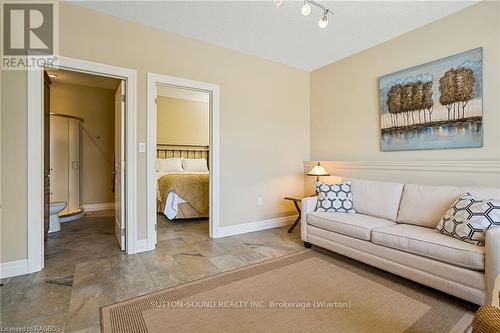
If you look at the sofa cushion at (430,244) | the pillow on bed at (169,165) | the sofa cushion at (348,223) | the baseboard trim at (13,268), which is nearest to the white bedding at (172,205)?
the pillow on bed at (169,165)

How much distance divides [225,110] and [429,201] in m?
2.71

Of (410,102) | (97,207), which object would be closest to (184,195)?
(97,207)

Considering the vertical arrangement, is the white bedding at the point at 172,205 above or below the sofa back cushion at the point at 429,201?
below

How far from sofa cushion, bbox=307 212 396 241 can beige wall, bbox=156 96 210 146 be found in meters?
4.41

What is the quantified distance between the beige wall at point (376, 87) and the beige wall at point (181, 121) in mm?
3465

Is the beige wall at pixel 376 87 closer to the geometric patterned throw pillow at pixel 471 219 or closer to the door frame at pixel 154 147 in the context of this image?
the geometric patterned throw pillow at pixel 471 219

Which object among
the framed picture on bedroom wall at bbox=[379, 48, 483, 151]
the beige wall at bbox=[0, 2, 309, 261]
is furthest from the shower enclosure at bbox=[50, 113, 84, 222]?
the framed picture on bedroom wall at bbox=[379, 48, 483, 151]

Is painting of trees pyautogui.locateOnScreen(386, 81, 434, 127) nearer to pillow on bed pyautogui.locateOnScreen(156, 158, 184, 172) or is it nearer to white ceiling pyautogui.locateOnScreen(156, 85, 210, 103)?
white ceiling pyautogui.locateOnScreen(156, 85, 210, 103)

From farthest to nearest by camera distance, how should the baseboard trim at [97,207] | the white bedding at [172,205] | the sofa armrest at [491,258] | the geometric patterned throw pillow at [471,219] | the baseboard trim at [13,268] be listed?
the baseboard trim at [97,207] < the white bedding at [172,205] < the baseboard trim at [13,268] < the geometric patterned throw pillow at [471,219] < the sofa armrest at [491,258]

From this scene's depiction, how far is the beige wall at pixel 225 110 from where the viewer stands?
2328 mm

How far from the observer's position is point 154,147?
3.03m

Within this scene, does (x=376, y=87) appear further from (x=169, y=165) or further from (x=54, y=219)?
(x=54, y=219)

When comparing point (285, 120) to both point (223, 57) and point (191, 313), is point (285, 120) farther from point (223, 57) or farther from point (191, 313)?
point (191, 313)

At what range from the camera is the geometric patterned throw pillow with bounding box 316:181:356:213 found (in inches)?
119
